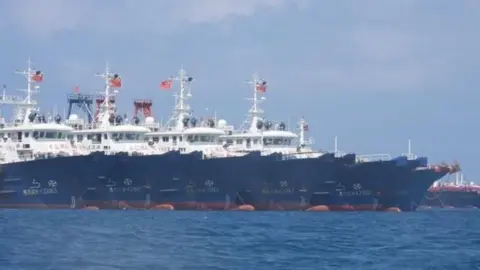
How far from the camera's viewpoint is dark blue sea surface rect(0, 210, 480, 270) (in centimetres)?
3894

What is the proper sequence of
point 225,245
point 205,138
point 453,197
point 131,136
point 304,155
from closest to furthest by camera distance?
point 225,245
point 131,136
point 304,155
point 205,138
point 453,197

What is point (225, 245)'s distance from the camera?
4722 centimetres

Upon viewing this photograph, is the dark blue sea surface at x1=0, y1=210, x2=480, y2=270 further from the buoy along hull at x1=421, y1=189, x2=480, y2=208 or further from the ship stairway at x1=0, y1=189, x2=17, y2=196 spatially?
the buoy along hull at x1=421, y1=189, x2=480, y2=208

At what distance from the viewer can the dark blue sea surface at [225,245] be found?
3894 centimetres

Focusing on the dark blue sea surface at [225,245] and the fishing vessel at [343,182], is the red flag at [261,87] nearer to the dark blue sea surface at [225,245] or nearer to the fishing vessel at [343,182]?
the fishing vessel at [343,182]

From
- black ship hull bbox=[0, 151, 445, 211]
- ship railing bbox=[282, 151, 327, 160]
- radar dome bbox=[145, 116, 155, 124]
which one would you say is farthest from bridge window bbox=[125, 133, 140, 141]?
Result: ship railing bbox=[282, 151, 327, 160]

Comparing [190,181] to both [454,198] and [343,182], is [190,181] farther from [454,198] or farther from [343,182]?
[454,198]

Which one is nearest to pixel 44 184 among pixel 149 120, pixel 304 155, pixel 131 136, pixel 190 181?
pixel 131 136

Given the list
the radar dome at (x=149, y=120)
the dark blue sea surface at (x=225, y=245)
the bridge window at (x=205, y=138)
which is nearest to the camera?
the dark blue sea surface at (x=225, y=245)

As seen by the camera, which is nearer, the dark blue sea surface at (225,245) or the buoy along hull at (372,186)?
the dark blue sea surface at (225,245)

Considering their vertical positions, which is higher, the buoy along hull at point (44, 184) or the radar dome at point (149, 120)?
the radar dome at point (149, 120)

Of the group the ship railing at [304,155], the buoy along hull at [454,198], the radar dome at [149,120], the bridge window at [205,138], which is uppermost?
the radar dome at [149,120]

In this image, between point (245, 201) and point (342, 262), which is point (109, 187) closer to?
point (245, 201)

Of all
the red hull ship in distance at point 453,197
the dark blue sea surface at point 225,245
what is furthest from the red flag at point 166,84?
the red hull ship in distance at point 453,197
